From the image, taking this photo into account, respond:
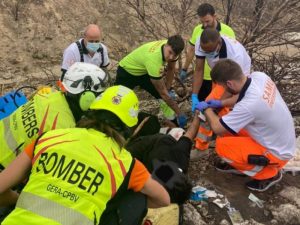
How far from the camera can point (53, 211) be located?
6.56 ft

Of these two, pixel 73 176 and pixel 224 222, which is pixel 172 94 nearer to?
pixel 224 222

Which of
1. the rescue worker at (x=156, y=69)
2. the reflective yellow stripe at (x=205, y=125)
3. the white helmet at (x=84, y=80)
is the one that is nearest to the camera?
the white helmet at (x=84, y=80)

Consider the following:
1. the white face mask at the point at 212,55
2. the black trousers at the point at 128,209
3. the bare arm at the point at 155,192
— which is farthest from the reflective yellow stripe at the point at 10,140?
the white face mask at the point at 212,55

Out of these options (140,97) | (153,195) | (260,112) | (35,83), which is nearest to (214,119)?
(260,112)

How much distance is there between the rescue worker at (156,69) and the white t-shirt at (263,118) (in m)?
1.05

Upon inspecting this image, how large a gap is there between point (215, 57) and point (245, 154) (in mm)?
1179

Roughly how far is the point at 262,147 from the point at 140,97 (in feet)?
9.62

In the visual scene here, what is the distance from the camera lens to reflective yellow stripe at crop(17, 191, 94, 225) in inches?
78.4

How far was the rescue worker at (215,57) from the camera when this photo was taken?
4082mm

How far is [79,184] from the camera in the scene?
6.68ft

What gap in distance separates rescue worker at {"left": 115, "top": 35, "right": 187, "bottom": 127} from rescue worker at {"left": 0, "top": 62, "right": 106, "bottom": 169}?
158 cm

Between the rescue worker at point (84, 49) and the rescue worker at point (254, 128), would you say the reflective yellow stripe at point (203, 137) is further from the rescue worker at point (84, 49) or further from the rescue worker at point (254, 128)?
the rescue worker at point (84, 49)

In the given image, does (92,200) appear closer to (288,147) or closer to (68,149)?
(68,149)

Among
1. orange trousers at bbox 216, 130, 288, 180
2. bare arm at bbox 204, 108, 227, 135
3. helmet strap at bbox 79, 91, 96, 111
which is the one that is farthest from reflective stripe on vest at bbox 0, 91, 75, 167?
orange trousers at bbox 216, 130, 288, 180
